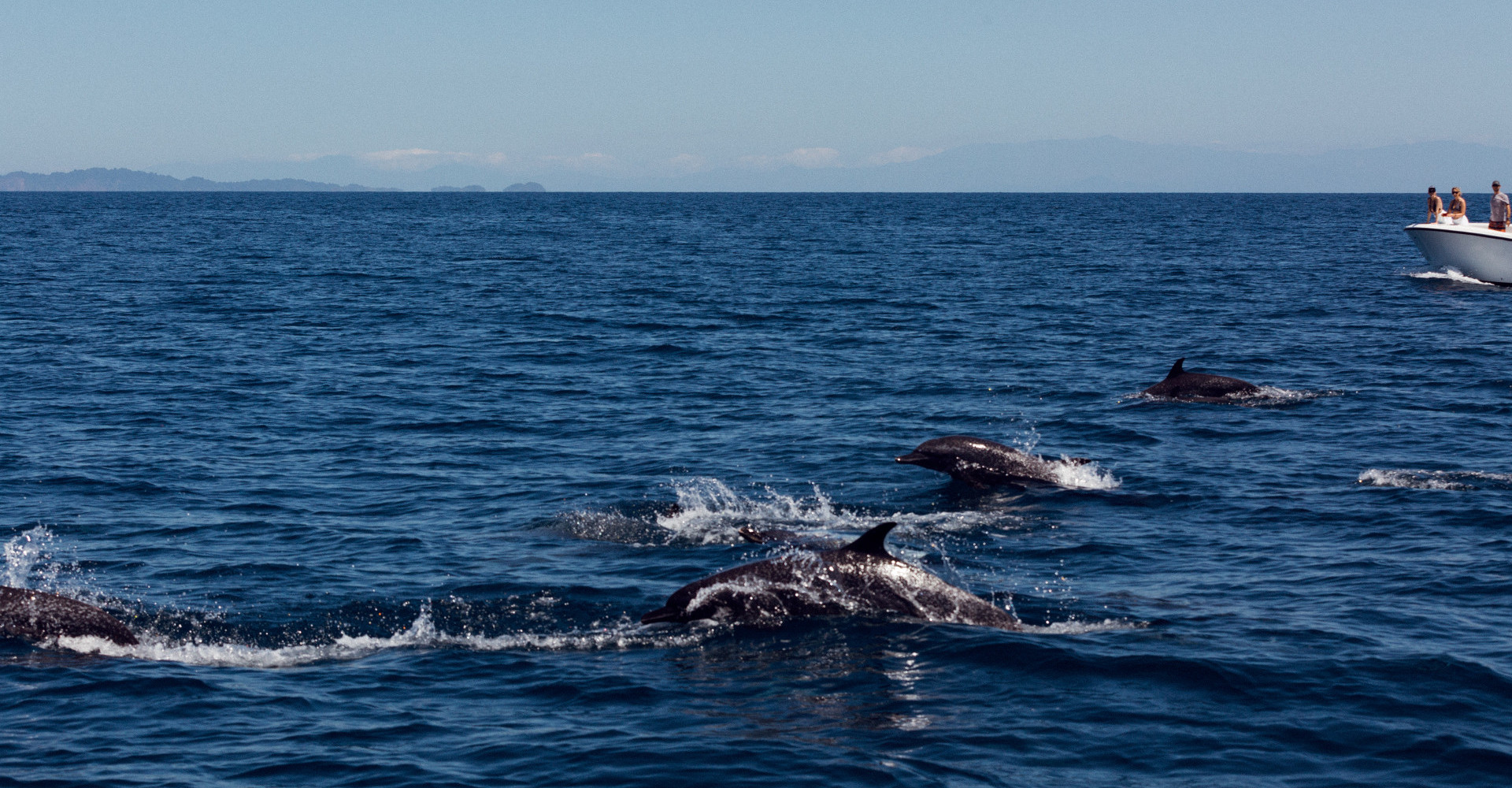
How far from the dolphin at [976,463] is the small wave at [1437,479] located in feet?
15.5

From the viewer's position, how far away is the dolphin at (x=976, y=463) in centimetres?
1962

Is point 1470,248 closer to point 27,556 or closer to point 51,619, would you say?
point 27,556

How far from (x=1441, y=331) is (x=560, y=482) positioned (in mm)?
27498

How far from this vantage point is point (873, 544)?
1308cm

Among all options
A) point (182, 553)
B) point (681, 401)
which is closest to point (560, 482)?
point (182, 553)

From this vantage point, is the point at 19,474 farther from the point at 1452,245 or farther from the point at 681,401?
the point at 1452,245

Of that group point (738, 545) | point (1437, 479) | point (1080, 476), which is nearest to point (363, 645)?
point (738, 545)

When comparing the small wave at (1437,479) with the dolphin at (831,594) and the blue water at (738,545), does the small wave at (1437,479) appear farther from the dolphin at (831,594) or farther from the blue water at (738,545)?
the dolphin at (831,594)

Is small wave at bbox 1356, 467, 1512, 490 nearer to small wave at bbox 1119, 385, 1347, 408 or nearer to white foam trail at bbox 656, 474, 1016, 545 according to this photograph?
white foam trail at bbox 656, 474, 1016, 545

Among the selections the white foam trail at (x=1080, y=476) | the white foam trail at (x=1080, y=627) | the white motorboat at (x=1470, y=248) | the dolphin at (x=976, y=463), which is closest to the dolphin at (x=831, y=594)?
the white foam trail at (x=1080, y=627)

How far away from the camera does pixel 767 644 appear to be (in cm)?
1248

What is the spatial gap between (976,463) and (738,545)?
4.84 metres

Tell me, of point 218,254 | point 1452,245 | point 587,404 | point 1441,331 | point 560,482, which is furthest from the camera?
point 218,254

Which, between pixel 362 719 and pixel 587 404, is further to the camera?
pixel 587 404
